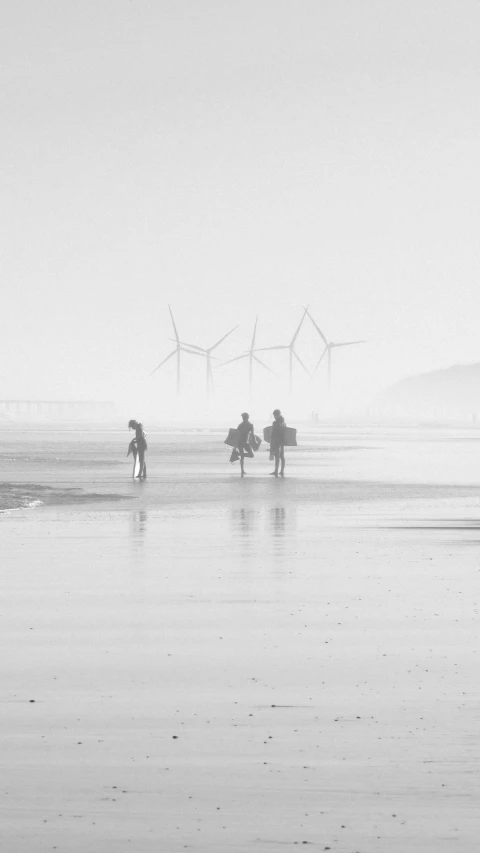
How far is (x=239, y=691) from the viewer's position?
32.2 ft

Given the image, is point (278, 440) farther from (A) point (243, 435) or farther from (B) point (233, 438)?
(B) point (233, 438)

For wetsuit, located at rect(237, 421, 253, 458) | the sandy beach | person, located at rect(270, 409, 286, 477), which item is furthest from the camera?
wetsuit, located at rect(237, 421, 253, 458)

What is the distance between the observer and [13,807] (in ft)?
22.1

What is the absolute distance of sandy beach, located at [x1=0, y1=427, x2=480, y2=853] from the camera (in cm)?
658

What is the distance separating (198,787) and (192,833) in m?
0.77

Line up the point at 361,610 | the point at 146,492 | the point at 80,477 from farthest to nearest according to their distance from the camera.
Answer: the point at 80,477 < the point at 146,492 < the point at 361,610

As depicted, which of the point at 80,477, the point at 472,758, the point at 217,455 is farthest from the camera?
the point at 217,455

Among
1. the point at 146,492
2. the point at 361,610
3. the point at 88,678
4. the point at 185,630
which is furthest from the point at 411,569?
the point at 146,492

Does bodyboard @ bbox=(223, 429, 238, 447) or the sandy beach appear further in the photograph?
bodyboard @ bbox=(223, 429, 238, 447)

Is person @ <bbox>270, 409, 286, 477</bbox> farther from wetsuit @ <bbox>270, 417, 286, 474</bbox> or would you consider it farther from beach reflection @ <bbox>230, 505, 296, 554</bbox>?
beach reflection @ <bbox>230, 505, 296, 554</bbox>

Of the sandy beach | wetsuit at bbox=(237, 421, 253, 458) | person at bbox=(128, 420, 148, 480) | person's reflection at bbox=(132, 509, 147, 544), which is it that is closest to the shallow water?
person at bbox=(128, 420, 148, 480)

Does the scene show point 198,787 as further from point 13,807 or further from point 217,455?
point 217,455

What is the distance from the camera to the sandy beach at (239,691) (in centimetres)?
658

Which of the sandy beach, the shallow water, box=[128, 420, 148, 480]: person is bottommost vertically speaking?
the shallow water
